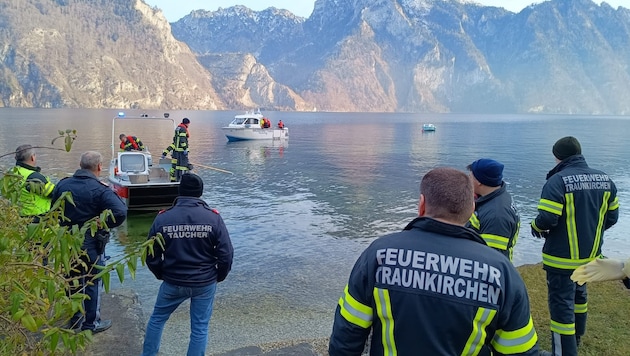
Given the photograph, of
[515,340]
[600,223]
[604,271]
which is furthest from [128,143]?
[515,340]

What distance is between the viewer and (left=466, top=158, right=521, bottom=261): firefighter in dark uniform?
14.1ft

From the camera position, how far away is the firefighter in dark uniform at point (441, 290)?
2.27 metres

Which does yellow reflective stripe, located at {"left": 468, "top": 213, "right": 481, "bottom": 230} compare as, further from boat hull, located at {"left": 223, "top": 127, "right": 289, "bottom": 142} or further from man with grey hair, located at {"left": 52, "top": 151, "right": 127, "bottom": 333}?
boat hull, located at {"left": 223, "top": 127, "right": 289, "bottom": 142}

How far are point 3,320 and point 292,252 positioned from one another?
9.40 meters

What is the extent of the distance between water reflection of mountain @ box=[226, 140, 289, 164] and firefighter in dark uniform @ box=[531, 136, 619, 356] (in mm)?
29386

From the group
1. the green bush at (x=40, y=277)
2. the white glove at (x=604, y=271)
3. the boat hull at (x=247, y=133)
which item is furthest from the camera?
the boat hull at (x=247, y=133)

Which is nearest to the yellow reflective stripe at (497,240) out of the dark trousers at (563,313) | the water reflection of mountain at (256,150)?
the dark trousers at (563,313)

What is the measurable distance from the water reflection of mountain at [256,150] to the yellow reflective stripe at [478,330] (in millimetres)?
31668

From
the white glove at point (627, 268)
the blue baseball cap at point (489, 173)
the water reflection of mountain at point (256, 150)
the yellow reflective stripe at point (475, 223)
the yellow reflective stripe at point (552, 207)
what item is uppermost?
the blue baseball cap at point (489, 173)

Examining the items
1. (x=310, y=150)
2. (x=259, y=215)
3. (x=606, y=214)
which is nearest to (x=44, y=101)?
(x=310, y=150)

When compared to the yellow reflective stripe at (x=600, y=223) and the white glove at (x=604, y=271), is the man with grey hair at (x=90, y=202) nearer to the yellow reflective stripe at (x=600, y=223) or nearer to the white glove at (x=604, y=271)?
the white glove at (x=604, y=271)

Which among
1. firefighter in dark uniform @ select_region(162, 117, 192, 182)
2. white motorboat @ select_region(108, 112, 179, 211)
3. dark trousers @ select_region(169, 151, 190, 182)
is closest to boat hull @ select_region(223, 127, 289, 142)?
firefighter in dark uniform @ select_region(162, 117, 192, 182)

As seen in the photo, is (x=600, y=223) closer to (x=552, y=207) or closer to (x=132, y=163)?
(x=552, y=207)

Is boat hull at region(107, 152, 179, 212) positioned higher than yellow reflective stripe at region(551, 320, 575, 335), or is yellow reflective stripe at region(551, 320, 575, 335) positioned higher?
yellow reflective stripe at region(551, 320, 575, 335)
